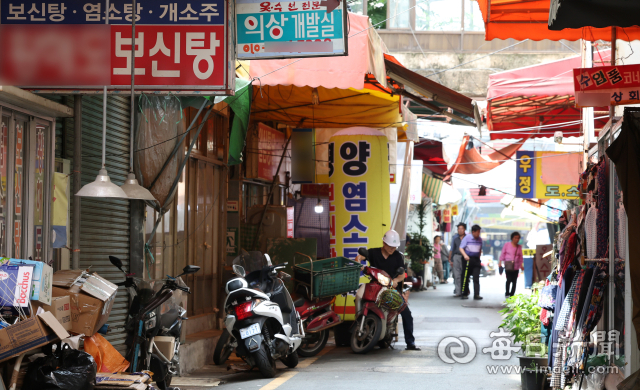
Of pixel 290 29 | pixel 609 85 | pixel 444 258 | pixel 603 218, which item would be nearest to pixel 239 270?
pixel 290 29

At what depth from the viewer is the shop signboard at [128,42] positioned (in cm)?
626

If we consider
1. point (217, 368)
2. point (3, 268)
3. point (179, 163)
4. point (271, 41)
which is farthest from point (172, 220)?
point (3, 268)

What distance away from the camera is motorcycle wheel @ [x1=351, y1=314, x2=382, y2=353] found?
10625mm

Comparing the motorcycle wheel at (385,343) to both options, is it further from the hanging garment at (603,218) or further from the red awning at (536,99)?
the hanging garment at (603,218)

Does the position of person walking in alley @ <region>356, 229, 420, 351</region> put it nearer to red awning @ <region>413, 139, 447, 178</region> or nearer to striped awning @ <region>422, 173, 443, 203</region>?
red awning @ <region>413, 139, 447, 178</region>

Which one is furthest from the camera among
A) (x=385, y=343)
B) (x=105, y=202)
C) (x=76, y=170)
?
(x=385, y=343)

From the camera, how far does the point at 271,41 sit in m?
6.82

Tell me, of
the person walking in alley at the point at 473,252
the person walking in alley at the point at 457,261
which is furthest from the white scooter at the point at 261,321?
the person walking in alley at the point at 457,261

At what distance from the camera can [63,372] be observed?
5.18 m

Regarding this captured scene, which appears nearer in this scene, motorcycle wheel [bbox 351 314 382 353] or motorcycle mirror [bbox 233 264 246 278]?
motorcycle mirror [bbox 233 264 246 278]

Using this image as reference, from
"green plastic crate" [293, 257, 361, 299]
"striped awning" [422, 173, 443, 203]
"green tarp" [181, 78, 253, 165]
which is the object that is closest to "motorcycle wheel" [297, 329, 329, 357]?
"green plastic crate" [293, 257, 361, 299]

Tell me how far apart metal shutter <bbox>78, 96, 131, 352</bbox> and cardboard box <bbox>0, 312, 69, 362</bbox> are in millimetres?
2682

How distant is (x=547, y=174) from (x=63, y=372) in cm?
1266

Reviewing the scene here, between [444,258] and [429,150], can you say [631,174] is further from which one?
[444,258]
